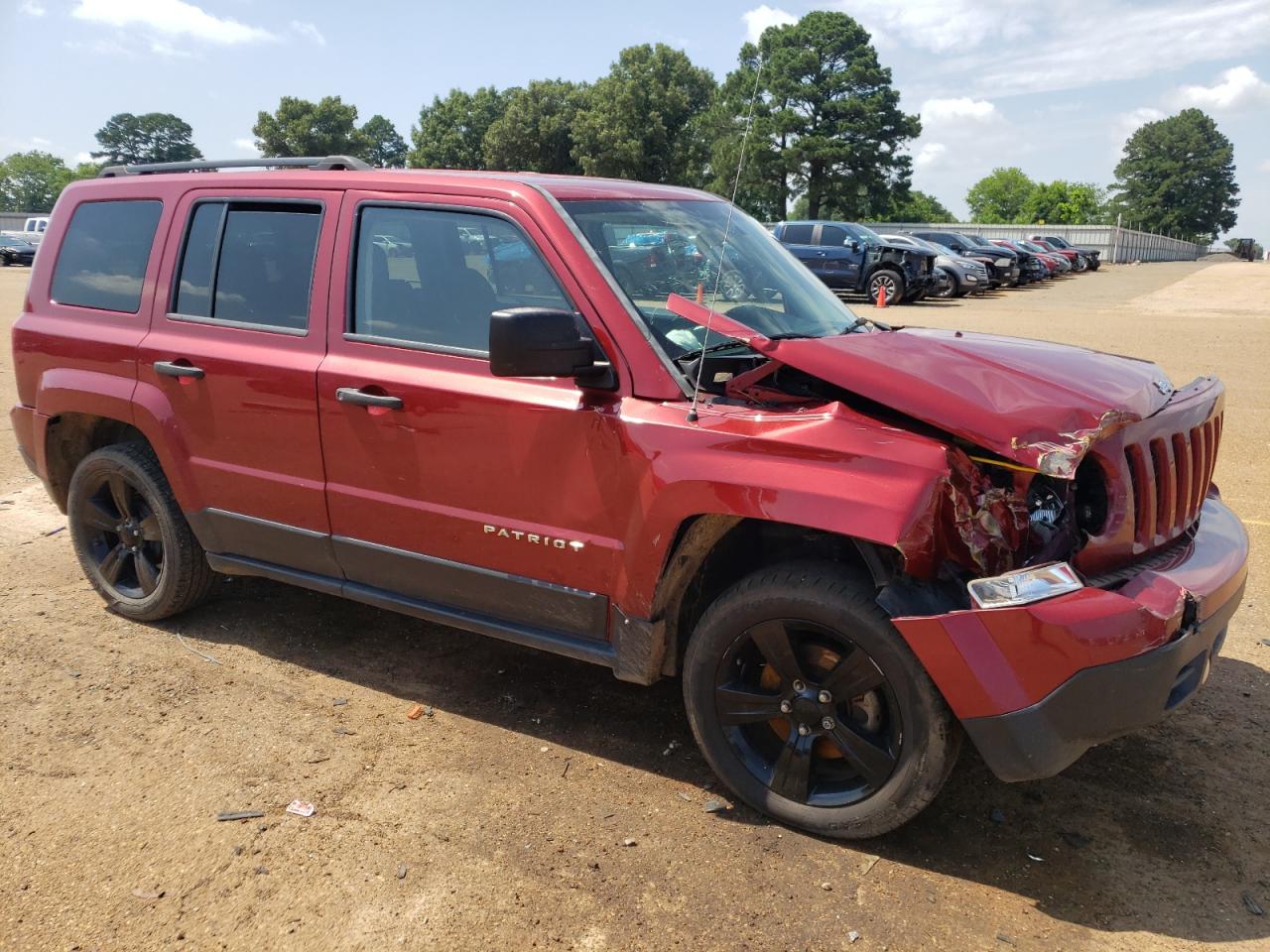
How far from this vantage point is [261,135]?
83.3 metres

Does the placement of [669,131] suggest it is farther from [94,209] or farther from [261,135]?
[94,209]

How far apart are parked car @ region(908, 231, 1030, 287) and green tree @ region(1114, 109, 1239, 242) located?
9994 cm

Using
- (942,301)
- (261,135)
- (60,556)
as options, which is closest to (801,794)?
(60,556)

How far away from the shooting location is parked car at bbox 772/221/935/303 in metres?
21.9

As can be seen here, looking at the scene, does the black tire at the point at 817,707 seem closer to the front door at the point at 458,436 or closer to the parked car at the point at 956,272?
the front door at the point at 458,436

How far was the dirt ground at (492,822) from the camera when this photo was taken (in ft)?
8.76

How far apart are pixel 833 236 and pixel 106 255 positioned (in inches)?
759

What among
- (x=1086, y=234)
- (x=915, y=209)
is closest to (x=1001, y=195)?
(x=915, y=209)

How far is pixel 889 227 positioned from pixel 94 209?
49.4 m

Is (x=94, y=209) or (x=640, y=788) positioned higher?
(x=94, y=209)

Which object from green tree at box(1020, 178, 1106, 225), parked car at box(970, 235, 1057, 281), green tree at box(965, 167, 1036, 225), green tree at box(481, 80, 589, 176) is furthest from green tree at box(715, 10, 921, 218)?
green tree at box(965, 167, 1036, 225)

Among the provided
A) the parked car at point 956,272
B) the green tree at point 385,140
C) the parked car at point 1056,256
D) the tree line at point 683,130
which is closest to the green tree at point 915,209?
the tree line at point 683,130

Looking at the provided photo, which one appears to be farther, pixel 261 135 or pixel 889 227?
pixel 261 135

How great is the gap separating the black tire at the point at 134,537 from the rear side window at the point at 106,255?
685mm
